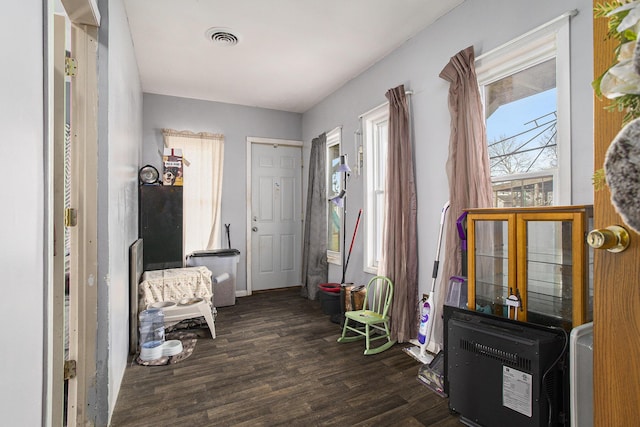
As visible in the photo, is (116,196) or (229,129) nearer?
(116,196)

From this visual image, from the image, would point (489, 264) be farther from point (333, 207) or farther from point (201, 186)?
point (201, 186)

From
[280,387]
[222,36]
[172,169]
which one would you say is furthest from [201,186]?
[280,387]

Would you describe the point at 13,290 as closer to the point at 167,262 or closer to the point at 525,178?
the point at 525,178

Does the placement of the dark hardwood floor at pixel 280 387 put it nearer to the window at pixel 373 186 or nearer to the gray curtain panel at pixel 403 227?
the gray curtain panel at pixel 403 227

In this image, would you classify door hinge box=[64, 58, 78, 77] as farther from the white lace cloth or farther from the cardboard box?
the cardboard box

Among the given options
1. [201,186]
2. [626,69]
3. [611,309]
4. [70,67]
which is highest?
[70,67]

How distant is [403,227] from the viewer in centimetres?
295

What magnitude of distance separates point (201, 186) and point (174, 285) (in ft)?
5.92

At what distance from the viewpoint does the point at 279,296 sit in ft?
15.7

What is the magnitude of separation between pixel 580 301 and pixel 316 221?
10.7ft

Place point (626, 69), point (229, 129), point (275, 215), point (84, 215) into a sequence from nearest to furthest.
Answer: point (626, 69)
point (84, 215)
point (229, 129)
point (275, 215)

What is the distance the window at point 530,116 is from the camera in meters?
1.90

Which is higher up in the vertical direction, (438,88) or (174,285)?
(438,88)

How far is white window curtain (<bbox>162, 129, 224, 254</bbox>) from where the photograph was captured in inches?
179
